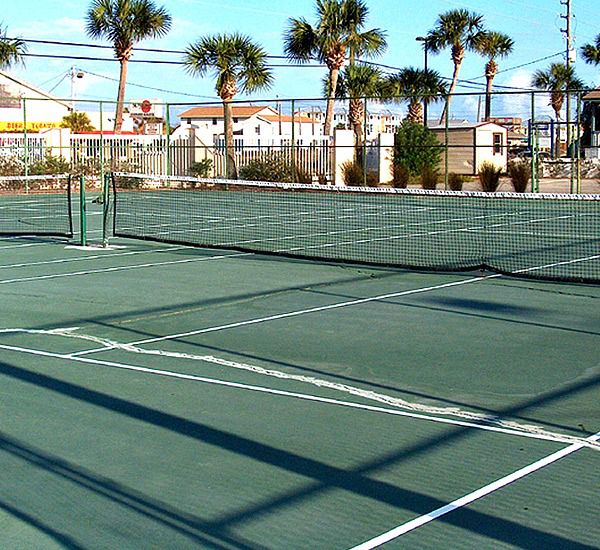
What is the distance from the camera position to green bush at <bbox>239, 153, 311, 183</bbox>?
40594 mm

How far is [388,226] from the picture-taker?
24031mm

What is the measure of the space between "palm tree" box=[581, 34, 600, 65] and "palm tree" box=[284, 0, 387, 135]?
36.9m

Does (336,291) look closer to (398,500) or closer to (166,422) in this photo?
(166,422)

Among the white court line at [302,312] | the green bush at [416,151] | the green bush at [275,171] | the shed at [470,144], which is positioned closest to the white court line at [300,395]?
the white court line at [302,312]

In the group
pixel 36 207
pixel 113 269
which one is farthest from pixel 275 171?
pixel 113 269

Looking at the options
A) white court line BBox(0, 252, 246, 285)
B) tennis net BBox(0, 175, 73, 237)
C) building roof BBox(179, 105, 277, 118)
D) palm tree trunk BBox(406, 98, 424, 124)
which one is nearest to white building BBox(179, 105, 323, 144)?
building roof BBox(179, 105, 277, 118)

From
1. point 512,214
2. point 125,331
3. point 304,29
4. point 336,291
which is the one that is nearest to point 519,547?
point 125,331

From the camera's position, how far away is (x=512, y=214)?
2731 centimetres

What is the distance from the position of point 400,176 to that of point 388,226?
51.7ft

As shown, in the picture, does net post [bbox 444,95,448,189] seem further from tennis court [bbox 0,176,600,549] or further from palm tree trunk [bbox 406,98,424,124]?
tennis court [bbox 0,176,600,549]

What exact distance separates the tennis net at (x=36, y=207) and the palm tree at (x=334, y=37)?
12.6 m

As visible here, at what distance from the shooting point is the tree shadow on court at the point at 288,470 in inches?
212

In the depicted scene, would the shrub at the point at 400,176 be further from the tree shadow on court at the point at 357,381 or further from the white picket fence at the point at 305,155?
the tree shadow on court at the point at 357,381

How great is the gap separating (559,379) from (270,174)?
107 ft
